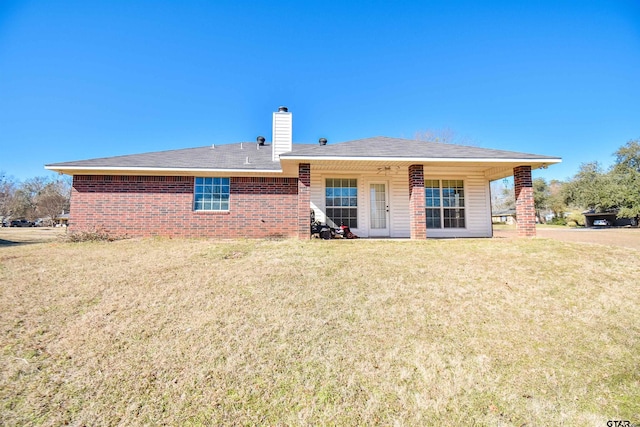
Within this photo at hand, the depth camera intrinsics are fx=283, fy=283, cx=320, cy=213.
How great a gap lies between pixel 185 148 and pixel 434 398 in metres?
13.4

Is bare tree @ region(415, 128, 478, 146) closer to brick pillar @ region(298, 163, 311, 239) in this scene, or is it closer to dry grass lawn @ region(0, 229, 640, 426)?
brick pillar @ region(298, 163, 311, 239)

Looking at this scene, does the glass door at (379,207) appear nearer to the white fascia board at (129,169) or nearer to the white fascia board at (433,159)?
the white fascia board at (433,159)

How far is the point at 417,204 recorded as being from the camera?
929 cm

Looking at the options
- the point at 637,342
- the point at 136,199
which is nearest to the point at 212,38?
the point at 136,199

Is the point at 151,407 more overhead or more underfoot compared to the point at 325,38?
more underfoot

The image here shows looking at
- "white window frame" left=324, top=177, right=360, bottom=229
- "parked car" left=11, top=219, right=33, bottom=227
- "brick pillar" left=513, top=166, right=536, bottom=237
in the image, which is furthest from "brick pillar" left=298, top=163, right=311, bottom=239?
"parked car" left=11, top=219, right=33, bottom=227

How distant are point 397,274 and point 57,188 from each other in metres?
60.5

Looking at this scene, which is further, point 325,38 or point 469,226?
point 325,38

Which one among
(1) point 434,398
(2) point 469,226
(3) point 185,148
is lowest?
(1) point 434,398

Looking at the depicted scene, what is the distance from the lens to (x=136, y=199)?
10398mm

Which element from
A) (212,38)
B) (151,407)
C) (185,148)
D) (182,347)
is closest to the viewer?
(151,407)

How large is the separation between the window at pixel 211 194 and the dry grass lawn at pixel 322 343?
15.7 ft

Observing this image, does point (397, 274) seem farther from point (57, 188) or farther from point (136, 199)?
point (57, 188)

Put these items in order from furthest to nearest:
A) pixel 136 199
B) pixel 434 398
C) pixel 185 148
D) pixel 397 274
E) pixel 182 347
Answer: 1. pixel 185 148
2. pixel 136 199
3. pixel 397 274
4. pixel 182 347
5. pixel 434 398
